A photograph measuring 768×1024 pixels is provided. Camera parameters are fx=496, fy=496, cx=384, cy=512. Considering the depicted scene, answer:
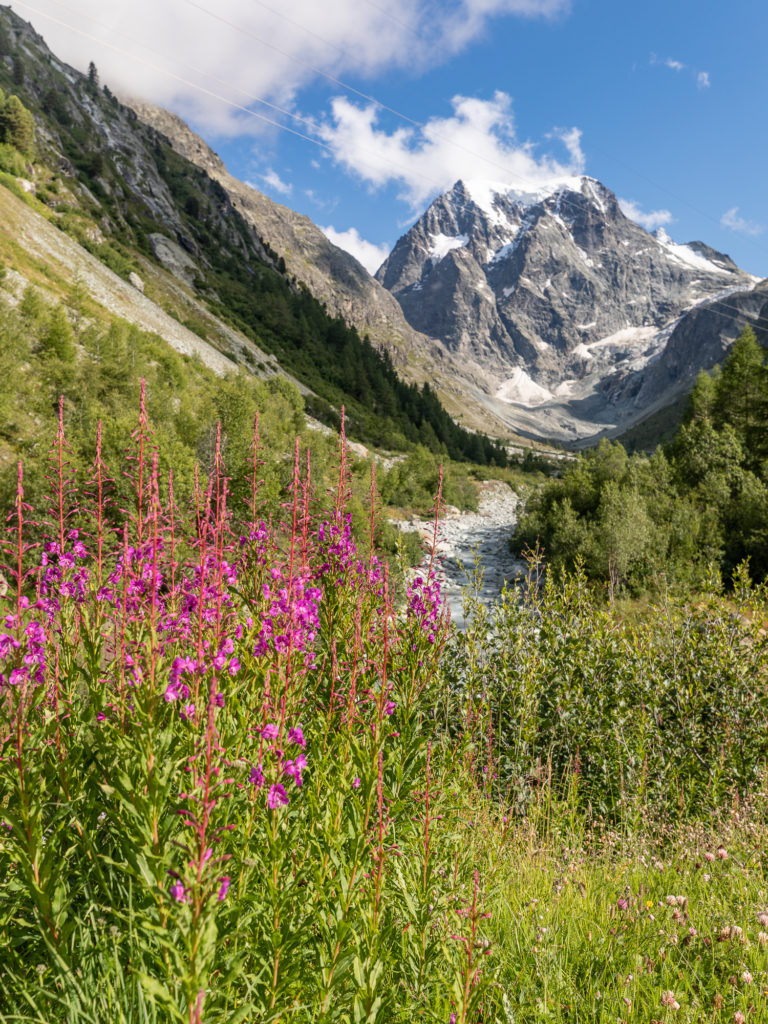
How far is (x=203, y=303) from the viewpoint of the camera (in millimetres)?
62406

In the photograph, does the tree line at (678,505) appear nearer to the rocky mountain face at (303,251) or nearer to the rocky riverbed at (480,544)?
the rocky riverbed at (480,544)

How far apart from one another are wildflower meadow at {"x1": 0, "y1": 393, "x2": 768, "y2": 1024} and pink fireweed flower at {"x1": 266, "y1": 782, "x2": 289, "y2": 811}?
0.26 feet

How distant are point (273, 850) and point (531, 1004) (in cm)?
185

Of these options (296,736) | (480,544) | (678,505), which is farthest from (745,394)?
(296,736)

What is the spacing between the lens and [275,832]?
1803 mm

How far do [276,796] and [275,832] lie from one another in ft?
0.55

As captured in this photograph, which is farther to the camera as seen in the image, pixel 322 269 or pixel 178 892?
pixel 322 269

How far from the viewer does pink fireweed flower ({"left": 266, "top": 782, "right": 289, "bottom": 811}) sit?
1.75m

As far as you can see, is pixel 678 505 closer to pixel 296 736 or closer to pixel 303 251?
pixel 296 736

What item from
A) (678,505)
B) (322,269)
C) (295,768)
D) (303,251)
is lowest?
(295,768)

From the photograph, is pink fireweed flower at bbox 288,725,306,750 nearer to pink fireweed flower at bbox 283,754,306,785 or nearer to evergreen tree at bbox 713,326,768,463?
pink fireweed flower at bbox 283,754,306,785

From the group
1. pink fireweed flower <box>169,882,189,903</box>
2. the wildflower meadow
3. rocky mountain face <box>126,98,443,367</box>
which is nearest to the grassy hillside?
rocky mountain face <box>126,98,443,367</box>

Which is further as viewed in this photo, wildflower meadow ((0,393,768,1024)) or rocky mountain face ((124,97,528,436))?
rocky mountain face ((124,97,528,436))

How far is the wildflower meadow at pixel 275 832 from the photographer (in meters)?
1.67
